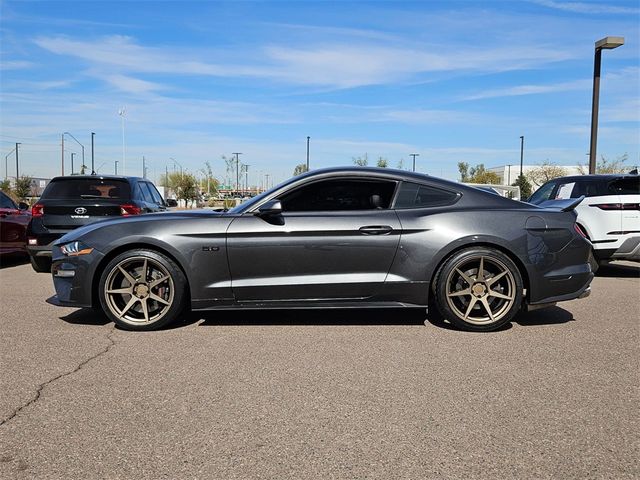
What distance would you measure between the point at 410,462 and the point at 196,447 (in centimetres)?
106

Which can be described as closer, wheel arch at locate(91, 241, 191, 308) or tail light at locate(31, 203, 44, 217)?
wheel arch at locate(91, 241, 191, 308)

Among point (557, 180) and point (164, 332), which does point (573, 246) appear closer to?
point (164, 332)

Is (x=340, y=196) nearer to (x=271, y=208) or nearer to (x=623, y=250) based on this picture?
(x=271, y=208)

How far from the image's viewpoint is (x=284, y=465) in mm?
2645

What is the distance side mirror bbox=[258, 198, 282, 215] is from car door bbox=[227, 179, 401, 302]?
11 centimetres

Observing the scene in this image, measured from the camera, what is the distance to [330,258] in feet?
16.7

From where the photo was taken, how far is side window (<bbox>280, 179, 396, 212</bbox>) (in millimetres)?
5293

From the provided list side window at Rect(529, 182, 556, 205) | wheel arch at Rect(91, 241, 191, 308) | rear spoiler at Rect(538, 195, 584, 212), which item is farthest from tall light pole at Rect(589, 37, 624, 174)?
wheel arch at Rect(91, 241, 191, 308)

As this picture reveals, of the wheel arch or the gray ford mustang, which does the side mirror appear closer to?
the gray ford mustang

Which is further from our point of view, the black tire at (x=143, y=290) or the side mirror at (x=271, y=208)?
the black tire at (x=143, y=290)

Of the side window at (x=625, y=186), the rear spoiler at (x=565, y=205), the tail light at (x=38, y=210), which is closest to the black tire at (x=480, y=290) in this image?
the rear spoiler at (x=565, y=205)

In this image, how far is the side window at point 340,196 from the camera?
529 cm

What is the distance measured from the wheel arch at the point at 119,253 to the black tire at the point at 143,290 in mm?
33

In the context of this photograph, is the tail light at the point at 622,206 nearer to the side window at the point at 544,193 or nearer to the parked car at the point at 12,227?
the side window at the point at 544,193
